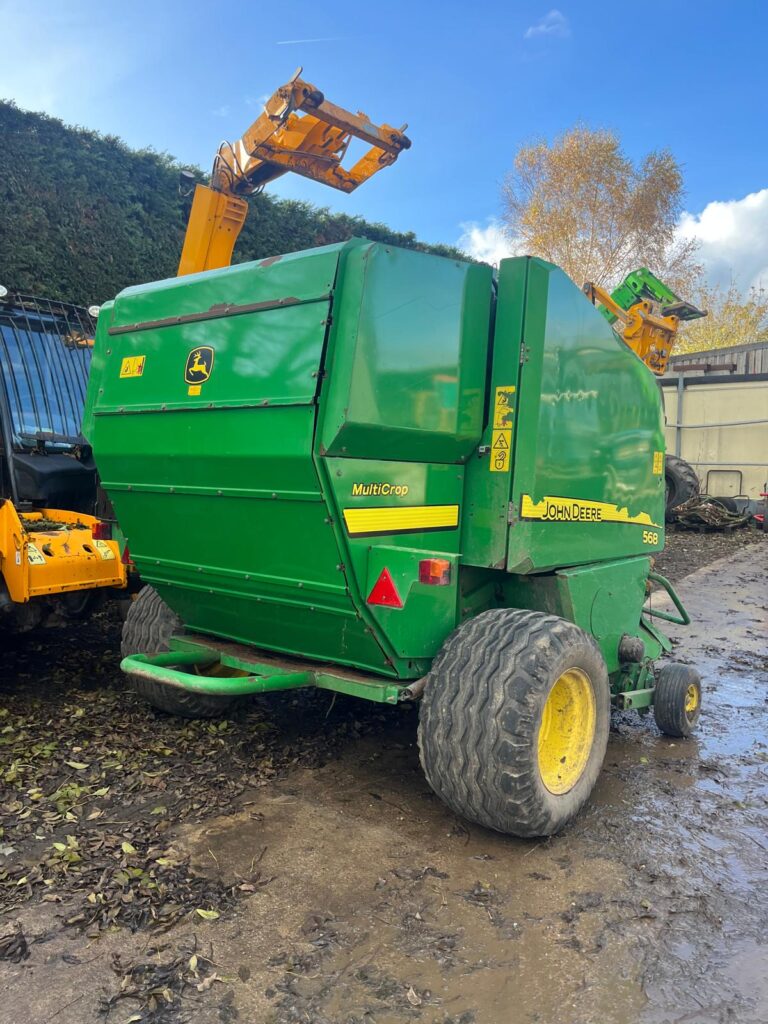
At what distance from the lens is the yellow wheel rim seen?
3299 mm

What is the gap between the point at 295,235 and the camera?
464 inches

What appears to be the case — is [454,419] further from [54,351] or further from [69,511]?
[54,351]

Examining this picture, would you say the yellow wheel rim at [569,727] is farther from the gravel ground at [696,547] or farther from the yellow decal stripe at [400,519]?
the gravel ground at [696,547]

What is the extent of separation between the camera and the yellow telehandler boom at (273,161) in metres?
5.74

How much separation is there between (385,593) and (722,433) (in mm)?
11176

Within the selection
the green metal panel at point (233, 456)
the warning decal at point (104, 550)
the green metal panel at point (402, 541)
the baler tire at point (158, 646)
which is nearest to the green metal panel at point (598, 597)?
the green metal panel at point (402, 541)

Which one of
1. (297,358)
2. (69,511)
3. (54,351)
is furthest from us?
(54,351)

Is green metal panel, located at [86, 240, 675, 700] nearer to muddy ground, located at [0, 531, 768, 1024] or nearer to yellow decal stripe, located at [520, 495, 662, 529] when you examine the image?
yellow decal stripe, located at [520, 495, 662, 529]

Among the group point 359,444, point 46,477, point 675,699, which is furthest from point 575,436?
point 46,477

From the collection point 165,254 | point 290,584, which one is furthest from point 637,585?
point 165,254

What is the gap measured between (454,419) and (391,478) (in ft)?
1.25

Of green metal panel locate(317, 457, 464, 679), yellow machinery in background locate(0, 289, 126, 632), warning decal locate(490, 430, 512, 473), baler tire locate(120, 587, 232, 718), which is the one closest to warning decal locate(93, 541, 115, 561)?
yellow machinery in background locate(0, 289, 126, 632)

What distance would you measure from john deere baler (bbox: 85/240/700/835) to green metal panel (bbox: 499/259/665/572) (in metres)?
0.01

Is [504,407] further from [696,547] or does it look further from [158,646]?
[696,547]
